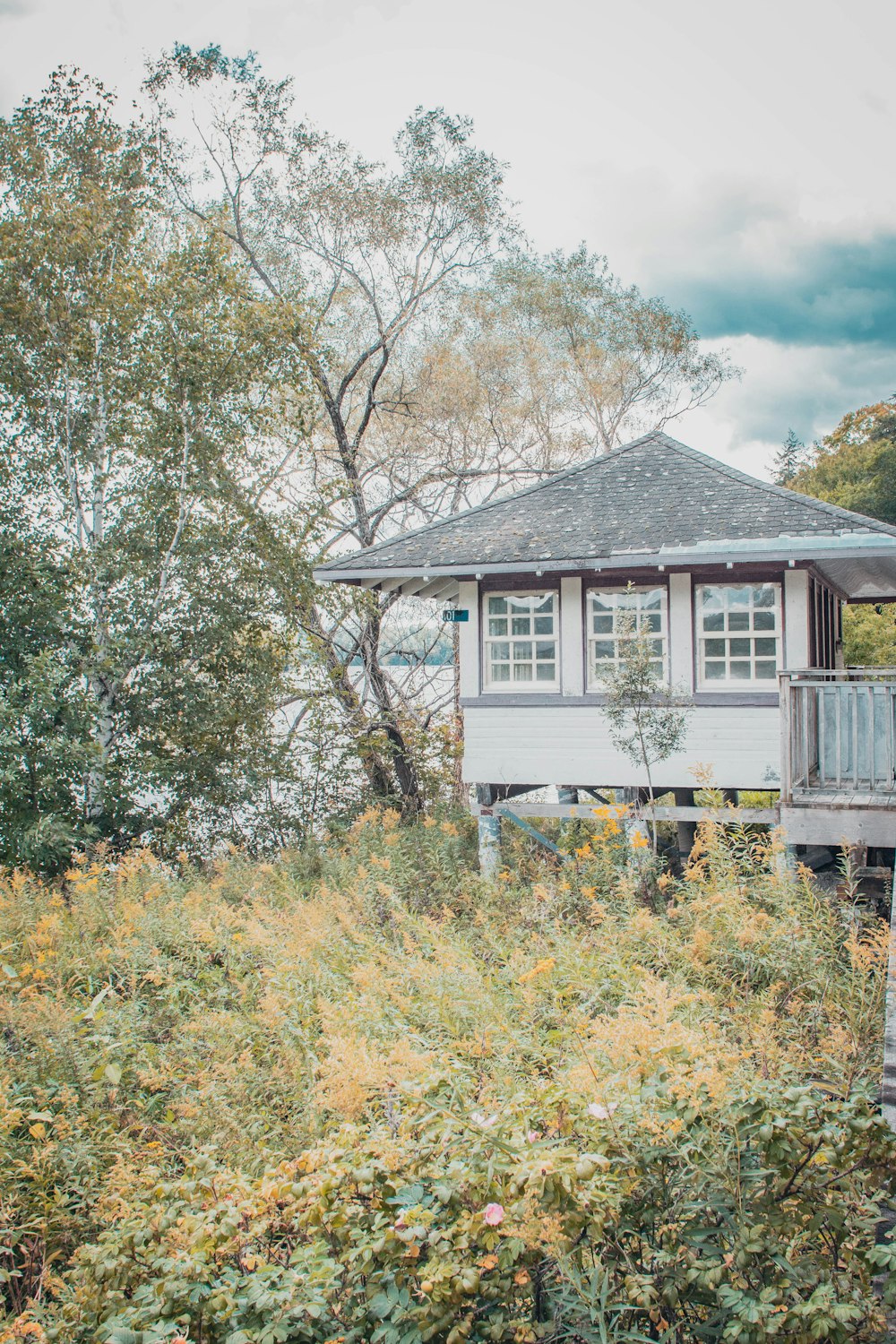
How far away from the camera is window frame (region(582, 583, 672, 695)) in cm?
1116

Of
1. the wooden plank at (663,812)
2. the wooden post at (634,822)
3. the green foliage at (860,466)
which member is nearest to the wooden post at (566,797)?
the wooden plank at (663,812)

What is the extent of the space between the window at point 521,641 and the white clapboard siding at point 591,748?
384 mm

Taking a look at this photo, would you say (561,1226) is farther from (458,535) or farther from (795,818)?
(458,535)

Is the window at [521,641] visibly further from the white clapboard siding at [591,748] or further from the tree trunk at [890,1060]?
the tree trunk at [890,1060]

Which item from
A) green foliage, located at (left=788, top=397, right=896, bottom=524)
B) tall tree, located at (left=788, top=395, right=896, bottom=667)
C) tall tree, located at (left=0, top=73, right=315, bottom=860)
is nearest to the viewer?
tall tree, located at (left=0, top=73, right=315, bottom=860)

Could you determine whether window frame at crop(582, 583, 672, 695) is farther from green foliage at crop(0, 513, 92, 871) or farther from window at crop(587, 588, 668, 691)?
green foliage at crop(0, 513, 92, 871)

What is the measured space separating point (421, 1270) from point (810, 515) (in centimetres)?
957

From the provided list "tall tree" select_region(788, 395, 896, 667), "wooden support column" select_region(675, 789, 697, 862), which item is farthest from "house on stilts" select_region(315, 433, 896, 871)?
"tall tree" select_region(788, 395, 896, 667)

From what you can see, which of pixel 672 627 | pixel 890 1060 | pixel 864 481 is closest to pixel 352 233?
pixel 672 627

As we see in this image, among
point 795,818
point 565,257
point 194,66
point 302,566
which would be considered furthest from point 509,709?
point 565,257

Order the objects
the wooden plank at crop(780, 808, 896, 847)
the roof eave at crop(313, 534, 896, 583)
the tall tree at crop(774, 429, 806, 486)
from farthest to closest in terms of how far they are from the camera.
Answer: the tall tree at crop(774, 429, 806, 486)
the roof eave at crop(313, 534, 896, 583)
the wooden plank at crop(780, 808, 896, 847)

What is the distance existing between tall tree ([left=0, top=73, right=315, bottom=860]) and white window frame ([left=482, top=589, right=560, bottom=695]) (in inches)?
163

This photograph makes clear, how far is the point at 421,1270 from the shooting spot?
2.72m

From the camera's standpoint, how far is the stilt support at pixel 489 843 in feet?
38.7
